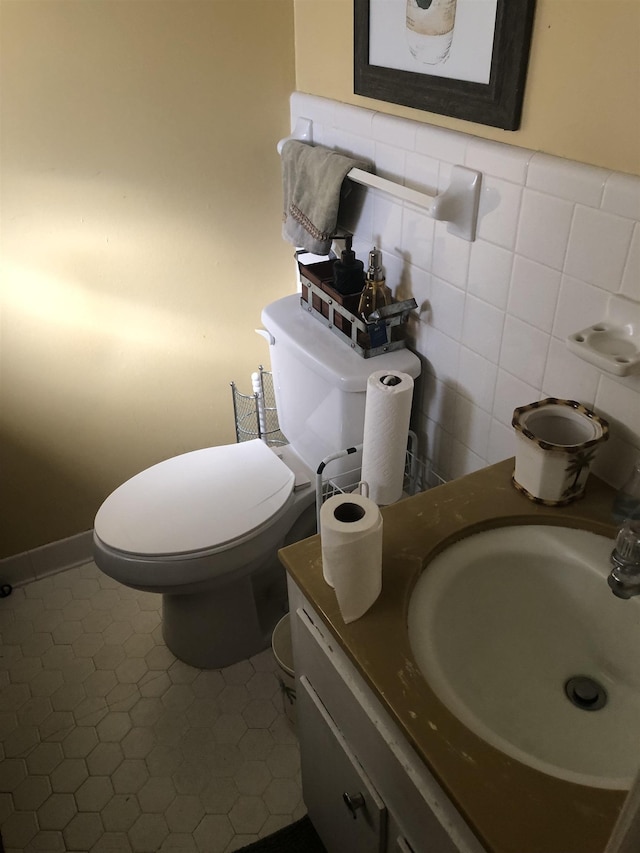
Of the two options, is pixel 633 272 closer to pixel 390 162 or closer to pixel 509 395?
pixel 509 395

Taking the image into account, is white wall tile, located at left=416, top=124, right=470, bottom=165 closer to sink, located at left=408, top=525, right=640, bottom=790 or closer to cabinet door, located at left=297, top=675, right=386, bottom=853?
sink, located at left=408, top=525, right=640, bottom=790

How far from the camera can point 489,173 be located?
108 centimetres

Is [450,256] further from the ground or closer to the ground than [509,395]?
further from the ground

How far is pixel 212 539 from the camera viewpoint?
143cm

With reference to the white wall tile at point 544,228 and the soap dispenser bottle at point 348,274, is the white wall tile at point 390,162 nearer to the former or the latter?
the soap dispenser bottle at point 348,274

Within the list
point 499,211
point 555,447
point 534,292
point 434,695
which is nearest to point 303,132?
point 499,211

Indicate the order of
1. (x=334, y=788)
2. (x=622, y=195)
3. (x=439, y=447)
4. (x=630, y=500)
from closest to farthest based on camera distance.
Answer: (x=622, y=195)
(x=630, y=500)
(x=334, y=788)
(x=439, y=447)

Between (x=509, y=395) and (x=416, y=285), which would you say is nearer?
(x=509, y=395)

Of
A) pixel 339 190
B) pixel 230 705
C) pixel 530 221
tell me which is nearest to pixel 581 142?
pixel 530 221

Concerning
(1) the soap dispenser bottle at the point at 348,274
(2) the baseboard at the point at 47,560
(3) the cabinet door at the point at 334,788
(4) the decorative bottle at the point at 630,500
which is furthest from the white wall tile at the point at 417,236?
(2) the baseboard at the point at 47,560

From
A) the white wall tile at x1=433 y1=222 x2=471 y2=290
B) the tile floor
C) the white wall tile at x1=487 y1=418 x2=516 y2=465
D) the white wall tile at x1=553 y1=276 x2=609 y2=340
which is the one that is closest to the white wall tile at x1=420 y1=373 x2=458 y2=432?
the white wall tile at x1=487 y1=418 x2=516 y2=465

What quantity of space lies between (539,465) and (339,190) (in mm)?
713

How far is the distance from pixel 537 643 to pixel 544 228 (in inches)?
23.9

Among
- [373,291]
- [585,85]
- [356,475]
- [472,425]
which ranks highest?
[585,85]
